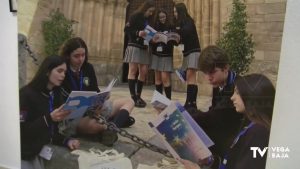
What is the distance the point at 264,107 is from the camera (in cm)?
174

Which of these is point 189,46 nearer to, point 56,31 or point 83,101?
point 83,101

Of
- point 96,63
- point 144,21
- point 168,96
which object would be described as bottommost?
point 168,96

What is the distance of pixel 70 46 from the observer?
2.20 m

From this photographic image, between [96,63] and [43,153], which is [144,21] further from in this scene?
[43,153]

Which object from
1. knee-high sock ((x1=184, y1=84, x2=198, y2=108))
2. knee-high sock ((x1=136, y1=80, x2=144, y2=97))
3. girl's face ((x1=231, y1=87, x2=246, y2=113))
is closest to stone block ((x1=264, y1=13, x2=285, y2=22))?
girl's face ((x1=231, y1=87, x2=246, y2=113))

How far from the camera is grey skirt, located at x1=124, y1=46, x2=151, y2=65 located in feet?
6.49

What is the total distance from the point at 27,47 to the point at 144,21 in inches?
34.7

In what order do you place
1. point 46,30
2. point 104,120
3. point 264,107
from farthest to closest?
point 46,30 < point 104,120 < point 264,107

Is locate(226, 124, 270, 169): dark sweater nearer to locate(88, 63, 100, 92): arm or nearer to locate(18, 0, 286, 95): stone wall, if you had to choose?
locate(18, 0, 286, 95): stone wall

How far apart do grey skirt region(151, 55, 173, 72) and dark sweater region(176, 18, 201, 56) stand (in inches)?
3.7

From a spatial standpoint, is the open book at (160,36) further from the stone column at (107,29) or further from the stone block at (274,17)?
the stone block at (274,17)

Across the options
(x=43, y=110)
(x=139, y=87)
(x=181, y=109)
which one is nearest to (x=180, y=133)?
(x=181, y=109)

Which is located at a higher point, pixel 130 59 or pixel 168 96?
pixel 130 59

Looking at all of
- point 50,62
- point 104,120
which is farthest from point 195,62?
point 50,62
